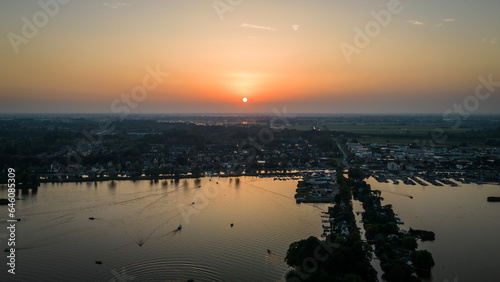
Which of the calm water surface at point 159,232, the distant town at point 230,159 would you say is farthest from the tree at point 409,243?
the distant town at point 230,159

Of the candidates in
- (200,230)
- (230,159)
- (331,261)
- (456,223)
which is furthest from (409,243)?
(230,159)

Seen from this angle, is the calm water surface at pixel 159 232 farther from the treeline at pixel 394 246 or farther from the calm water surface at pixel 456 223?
the calm water surface at pixel 456 223

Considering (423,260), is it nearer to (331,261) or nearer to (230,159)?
(331,261)

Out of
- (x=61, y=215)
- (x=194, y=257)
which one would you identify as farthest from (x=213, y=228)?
(x=61, y=215)

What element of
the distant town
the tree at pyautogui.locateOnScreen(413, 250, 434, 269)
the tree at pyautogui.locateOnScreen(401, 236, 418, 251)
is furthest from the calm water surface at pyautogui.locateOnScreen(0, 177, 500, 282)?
the distant town

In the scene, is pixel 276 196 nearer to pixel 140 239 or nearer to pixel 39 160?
pixel 140 239

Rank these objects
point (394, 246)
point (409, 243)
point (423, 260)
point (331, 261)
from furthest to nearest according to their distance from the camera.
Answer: point (394, 246) < point (409, 243) < point (423, 260) < point (331, 261)

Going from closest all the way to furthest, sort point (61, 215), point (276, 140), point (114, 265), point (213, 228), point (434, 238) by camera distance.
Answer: point (114, 265)
point (434, 238)
point (213, 228)
point (61, 215)
point (276, 140)

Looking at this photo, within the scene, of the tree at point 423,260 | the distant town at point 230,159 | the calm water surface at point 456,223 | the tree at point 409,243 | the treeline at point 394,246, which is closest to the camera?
the treeline at point 394,246
